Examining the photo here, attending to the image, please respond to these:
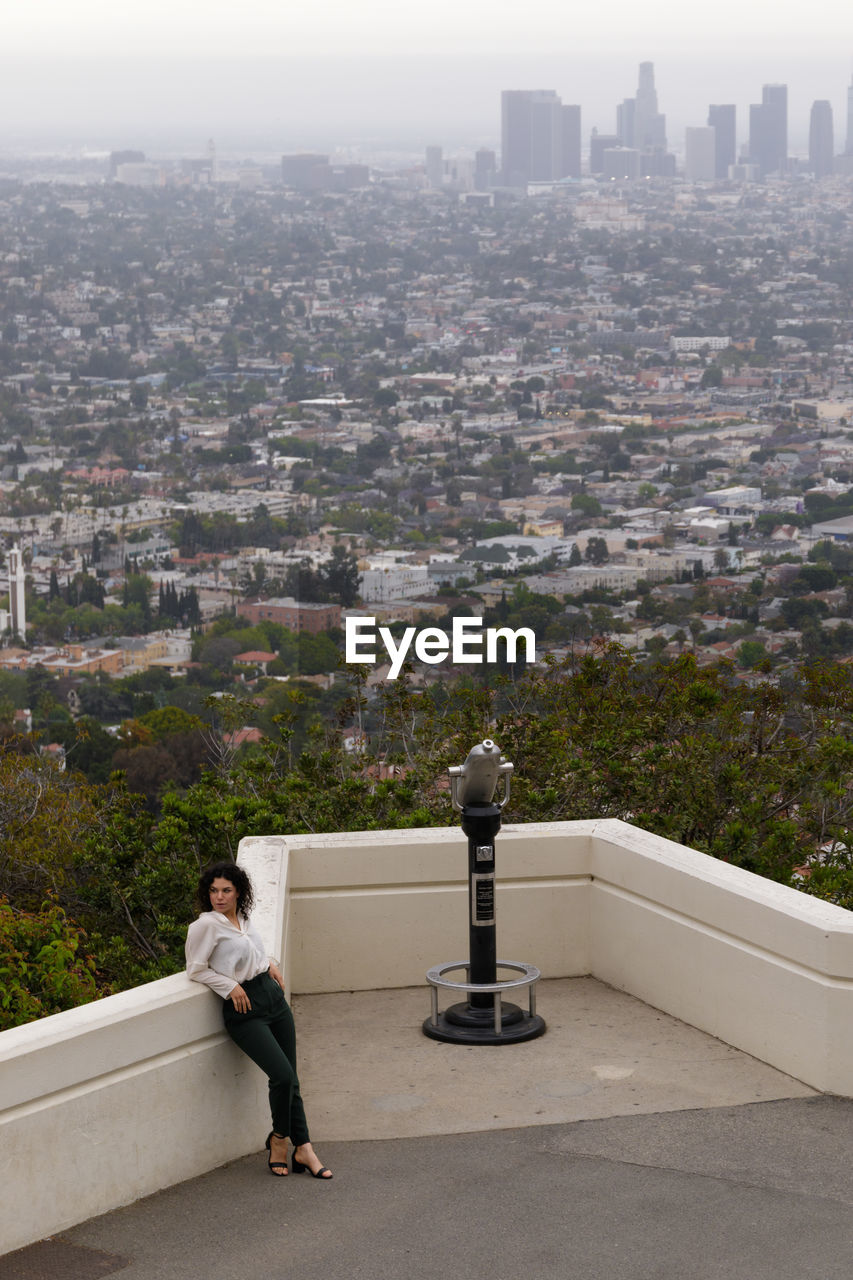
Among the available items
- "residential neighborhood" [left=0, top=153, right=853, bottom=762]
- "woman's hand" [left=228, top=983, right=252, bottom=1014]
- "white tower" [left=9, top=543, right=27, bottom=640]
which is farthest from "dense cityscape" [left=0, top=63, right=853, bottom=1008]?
"woman's hand" [left=228, top=983, right=252, bottom=1014]

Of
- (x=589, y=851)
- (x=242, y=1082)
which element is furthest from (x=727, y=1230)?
(x=589, y=851)

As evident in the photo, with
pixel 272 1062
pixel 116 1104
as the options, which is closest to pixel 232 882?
pixel 272 1062

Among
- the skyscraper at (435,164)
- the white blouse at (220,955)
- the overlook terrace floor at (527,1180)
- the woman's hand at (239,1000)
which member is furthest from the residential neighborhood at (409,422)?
the woman's hand at (239,1000)

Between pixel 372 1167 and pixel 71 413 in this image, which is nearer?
pixel 372 1167

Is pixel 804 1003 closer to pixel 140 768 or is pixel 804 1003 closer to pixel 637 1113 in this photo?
pixel 637 1113

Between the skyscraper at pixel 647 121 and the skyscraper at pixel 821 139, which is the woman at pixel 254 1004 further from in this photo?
the skyscraper at pixel 647 121

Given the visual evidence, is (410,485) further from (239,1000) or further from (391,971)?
(239,1000)

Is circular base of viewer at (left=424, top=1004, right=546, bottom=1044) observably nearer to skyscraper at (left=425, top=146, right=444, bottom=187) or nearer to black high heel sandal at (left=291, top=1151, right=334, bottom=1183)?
black high heel sandal at (left=291, top=1151, right=334, bottom=1183)
